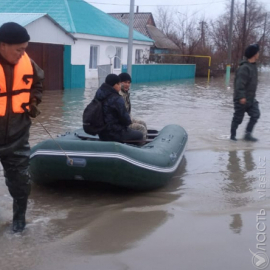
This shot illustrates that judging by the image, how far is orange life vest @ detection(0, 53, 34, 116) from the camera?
12.8 ft

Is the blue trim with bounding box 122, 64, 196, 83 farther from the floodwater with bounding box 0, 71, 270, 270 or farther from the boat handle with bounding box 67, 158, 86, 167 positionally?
the boat handle with bounding box 67, 158, 86, 167

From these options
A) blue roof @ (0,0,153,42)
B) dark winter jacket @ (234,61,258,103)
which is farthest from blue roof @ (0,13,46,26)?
dark winter jacket @ (234,61,258,103)

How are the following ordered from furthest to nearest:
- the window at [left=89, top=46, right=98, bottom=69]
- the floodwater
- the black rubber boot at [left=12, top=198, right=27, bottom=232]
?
the window at [left=89, top=46, right=98, bottom=69], the black rubber boot at [left=12, top=198, right=27, bottom=232], the floodwater

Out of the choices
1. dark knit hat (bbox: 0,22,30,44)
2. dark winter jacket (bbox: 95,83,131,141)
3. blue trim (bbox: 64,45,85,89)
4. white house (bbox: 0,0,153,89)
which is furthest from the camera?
blue trim (bbox: 64,45,85,89)

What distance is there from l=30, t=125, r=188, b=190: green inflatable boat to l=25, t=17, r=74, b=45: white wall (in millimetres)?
13734

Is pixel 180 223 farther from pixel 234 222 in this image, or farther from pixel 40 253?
pixel 40 253

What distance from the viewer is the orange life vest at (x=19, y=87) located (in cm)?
389

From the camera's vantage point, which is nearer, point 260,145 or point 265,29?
point 260,145

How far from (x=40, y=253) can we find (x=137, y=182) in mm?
1641

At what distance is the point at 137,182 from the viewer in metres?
5.12

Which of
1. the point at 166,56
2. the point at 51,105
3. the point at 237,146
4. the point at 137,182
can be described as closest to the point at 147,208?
the point at 137,182

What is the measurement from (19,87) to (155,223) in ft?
5.83

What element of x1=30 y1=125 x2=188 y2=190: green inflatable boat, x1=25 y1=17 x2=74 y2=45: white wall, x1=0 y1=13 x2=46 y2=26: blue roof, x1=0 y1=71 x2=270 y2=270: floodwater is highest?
x1=0 y1=13 x2=46 y2=26: blue roof

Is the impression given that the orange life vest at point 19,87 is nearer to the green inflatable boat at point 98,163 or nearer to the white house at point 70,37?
the green inflatable boat at point 98,163
